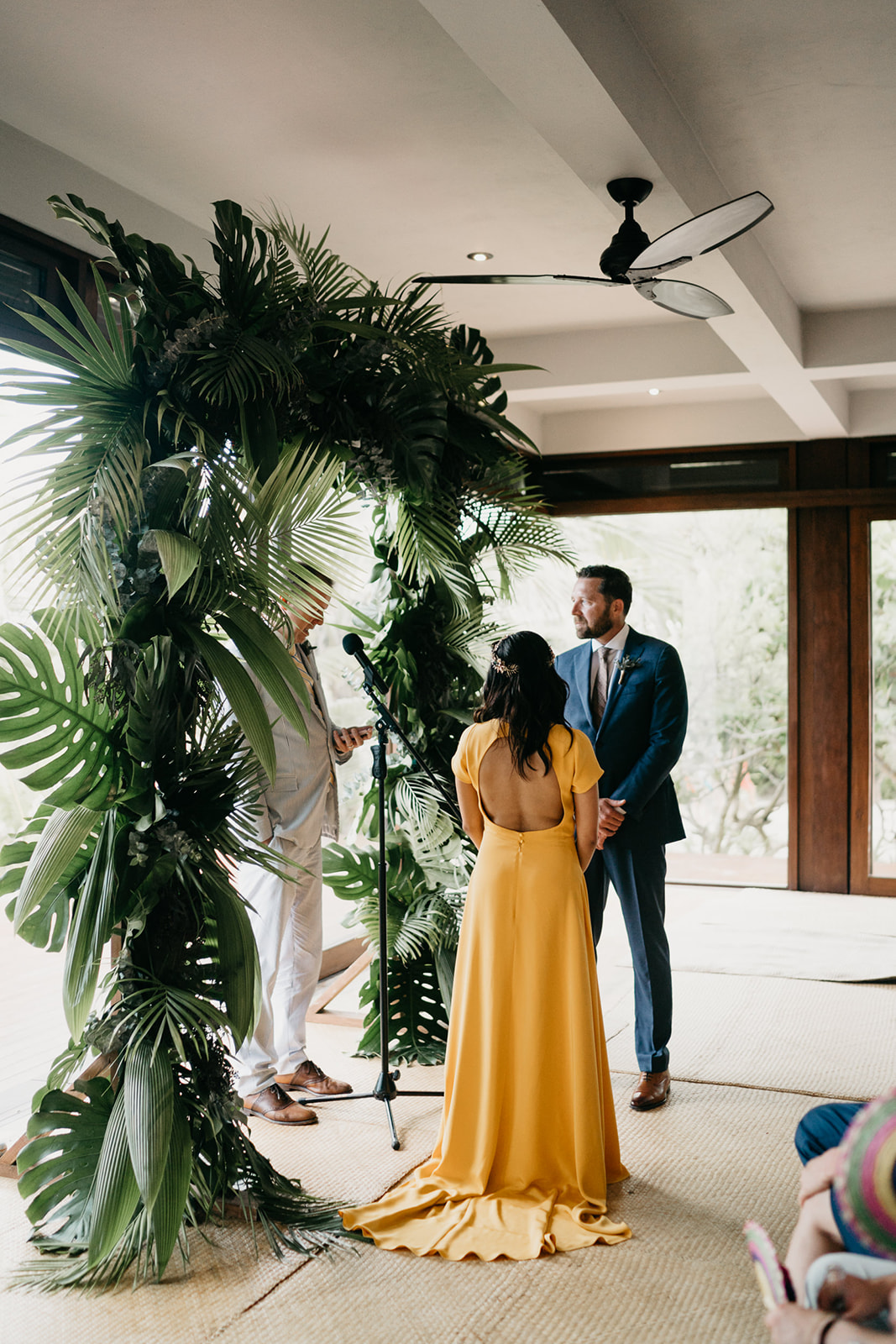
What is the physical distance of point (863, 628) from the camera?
6.64m

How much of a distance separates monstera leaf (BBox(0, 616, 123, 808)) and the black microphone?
2.34 ft

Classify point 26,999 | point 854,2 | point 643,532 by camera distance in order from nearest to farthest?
point 854,2, point 26,999, point 643,532

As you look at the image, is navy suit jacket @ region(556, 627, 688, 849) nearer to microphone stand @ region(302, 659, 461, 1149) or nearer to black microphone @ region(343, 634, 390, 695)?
microphone stand @ region(302, 659, 461, 1149)

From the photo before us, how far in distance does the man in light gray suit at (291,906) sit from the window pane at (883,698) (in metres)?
4.31

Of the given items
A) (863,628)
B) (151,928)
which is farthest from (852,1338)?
(863,628)

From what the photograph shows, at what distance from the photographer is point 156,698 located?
233 cm

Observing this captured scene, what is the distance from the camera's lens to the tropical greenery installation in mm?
2236

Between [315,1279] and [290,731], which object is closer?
[315,1279]

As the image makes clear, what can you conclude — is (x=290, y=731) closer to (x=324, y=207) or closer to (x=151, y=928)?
(x=151, y=928)

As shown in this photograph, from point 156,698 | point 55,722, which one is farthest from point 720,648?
point 55,722

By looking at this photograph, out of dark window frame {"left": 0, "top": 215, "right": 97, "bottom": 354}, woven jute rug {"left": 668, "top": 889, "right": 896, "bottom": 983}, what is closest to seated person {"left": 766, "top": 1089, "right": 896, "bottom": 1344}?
dark window frame {"left": 0, "top": 215, "right": 97, "bottom": 354}

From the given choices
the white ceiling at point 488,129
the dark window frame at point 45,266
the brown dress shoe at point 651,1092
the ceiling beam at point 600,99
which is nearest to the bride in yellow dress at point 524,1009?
the brown dress shoe at point 651,1092

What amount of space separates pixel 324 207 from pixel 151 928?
9.46 ft

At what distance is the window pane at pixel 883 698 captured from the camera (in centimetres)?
661
